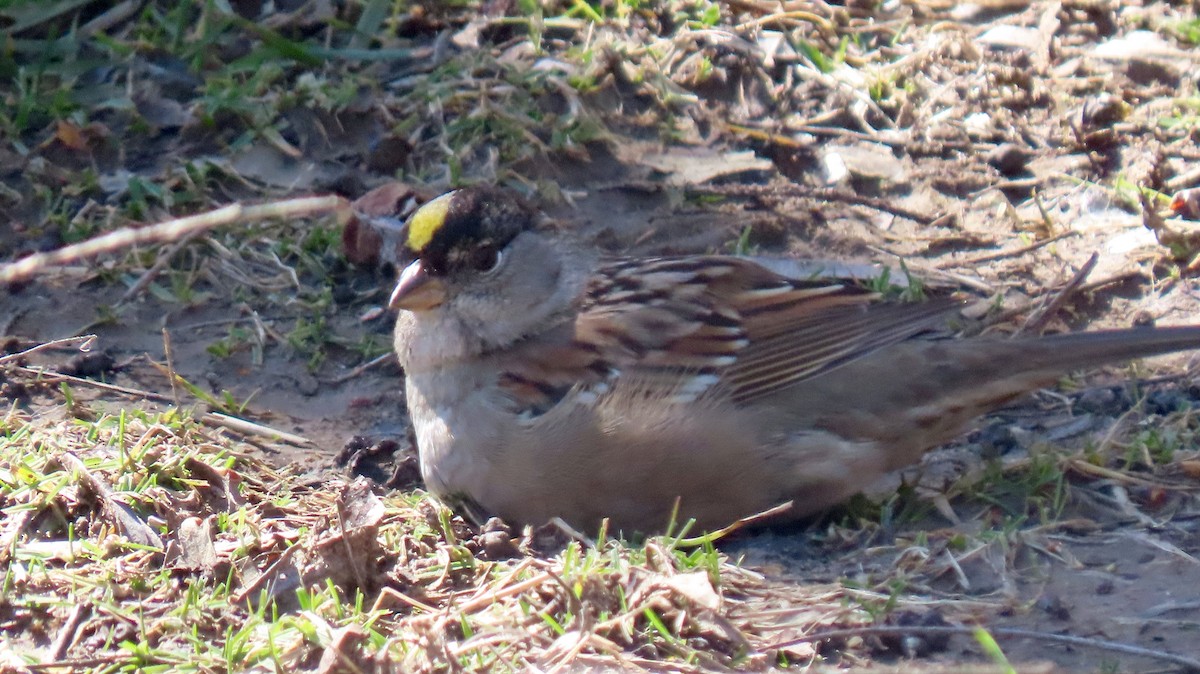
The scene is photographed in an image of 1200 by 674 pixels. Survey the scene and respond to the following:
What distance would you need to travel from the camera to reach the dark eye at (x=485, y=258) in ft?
11.3

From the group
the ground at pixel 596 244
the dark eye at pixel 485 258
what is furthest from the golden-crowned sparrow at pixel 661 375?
the ground at pixel 596 244

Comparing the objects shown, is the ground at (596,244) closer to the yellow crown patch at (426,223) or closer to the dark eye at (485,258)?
the yellow crown patch at (426,223)

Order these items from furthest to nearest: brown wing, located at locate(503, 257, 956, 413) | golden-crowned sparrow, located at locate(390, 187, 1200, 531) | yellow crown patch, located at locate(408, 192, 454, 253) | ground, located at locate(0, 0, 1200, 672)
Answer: yellow crown patch, located at locate(408, 192, 454, 253)
brown wing, located at locate(503, 257, 956, 413)
golden-crowned sparrow, located at locate(390, 187, 1200, 531)
ground, located at locate(0, 0, 1200, 672)

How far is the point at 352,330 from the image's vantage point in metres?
4.16

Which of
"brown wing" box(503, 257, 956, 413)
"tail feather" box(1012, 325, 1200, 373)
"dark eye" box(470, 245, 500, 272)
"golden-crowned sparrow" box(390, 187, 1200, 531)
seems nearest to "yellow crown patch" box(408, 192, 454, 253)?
"golden-crowned sparrow" box(390, 187, 1200, 531)

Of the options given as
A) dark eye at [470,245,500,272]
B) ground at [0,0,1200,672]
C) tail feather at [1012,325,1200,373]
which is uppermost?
tail feather at [1012,325,1200,373]

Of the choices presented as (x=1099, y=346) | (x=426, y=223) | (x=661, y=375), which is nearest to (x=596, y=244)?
(x=426, y=223)

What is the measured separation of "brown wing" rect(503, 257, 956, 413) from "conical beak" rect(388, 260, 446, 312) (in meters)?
0.25

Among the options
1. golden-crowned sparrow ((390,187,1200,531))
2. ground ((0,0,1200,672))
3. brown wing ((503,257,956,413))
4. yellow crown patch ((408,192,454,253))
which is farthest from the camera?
yellow crown patch ((408,192,454,253))

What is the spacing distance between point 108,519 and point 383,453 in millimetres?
831

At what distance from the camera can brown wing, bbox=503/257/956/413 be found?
10.7 ft

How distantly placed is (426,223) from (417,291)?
18 centimetres

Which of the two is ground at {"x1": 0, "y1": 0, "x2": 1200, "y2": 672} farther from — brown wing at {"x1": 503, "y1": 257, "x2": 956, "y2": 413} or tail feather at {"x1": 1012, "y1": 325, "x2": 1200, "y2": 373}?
brown wing at {"x1": 503, "y1": 257, "x2": 956, "y2": 413}

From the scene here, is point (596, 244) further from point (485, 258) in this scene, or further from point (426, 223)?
point (426, 223)
